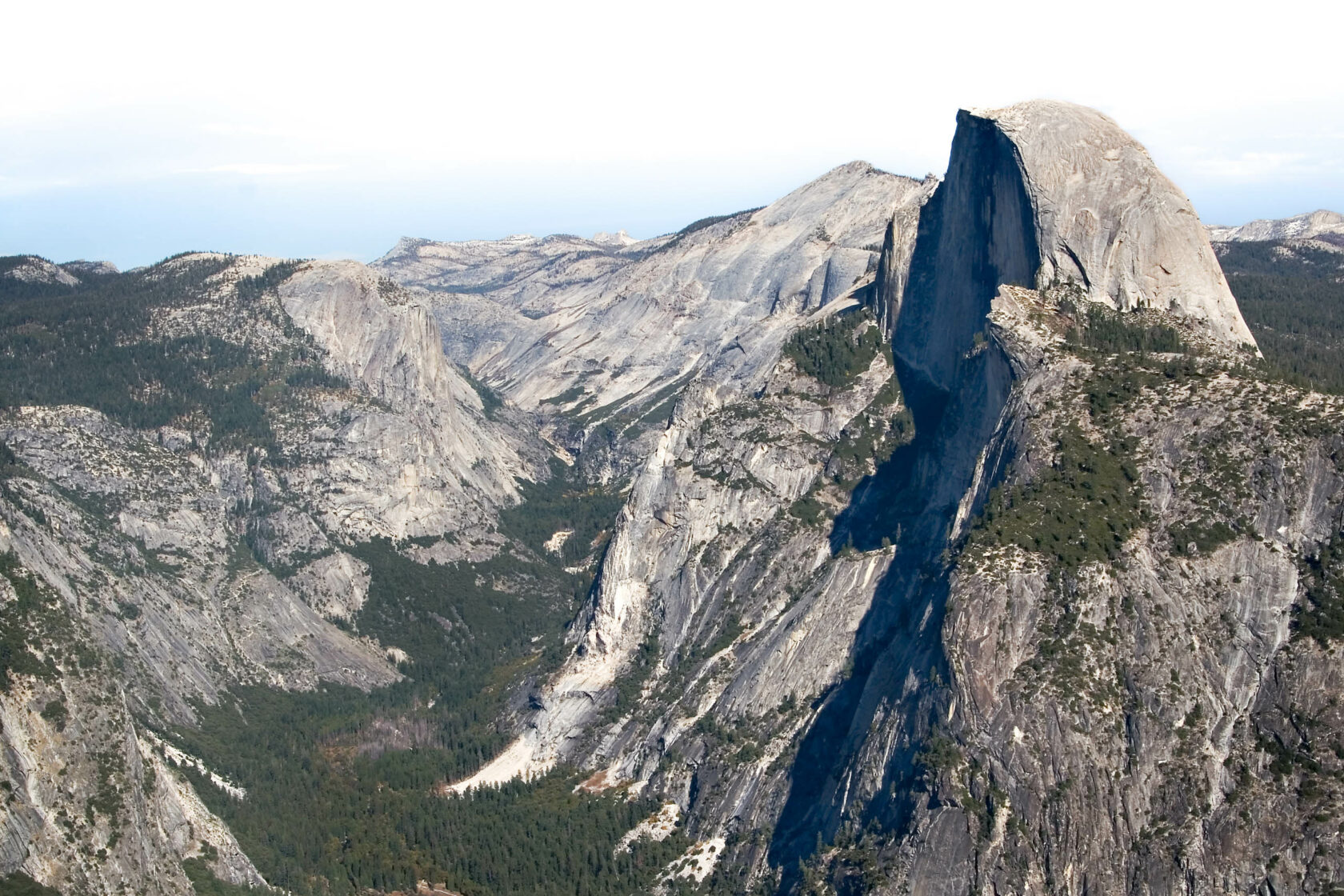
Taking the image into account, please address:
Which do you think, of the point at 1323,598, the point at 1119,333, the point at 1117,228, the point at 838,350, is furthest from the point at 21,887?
the point at 838,350

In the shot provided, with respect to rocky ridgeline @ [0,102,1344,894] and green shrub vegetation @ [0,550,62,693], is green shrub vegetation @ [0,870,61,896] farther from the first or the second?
green shrub vegetation @ [0,550,62,693]

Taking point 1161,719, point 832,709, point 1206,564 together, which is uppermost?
point 1206,564

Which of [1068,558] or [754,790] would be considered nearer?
[1068,558]

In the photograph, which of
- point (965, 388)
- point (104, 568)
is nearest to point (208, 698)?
point (104, 568)

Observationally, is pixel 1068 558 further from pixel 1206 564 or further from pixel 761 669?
pixel 761 669

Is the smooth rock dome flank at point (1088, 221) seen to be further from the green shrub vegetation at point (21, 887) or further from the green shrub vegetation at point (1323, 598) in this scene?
the green shrub vegetation at point (21, 887)

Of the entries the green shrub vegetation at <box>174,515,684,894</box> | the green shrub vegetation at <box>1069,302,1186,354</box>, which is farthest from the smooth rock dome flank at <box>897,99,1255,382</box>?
the green shrub vegetation at <box>174,515,684,894</box>

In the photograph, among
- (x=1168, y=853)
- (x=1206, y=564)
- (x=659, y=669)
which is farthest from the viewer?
(x=659, y=669)

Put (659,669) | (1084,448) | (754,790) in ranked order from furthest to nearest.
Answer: (659,669) < (754,790) < (1084,448)
